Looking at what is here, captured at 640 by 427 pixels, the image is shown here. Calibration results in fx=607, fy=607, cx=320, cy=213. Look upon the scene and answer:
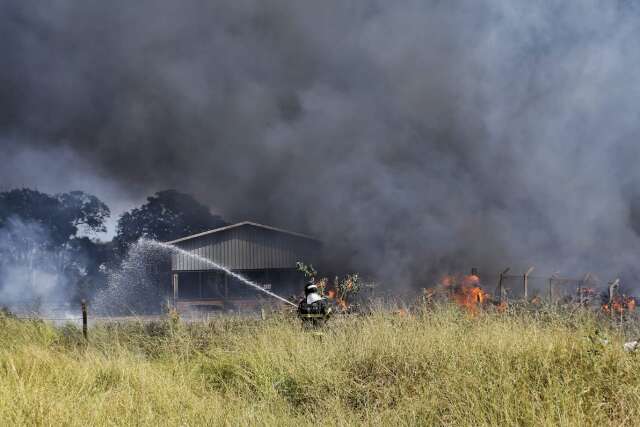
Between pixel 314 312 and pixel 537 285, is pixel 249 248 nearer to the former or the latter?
pixel 537 285

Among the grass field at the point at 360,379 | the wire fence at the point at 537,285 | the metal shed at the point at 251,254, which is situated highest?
the metal shed at the point at 251,254

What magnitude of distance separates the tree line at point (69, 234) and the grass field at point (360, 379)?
11989mm

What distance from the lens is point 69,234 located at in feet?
128

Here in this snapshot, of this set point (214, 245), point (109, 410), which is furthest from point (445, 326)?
point (214, 245)

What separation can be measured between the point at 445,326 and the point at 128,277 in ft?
85.6

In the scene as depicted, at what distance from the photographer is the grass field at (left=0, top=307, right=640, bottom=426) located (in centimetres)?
504

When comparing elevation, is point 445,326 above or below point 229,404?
above

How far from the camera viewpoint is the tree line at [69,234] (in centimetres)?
1947

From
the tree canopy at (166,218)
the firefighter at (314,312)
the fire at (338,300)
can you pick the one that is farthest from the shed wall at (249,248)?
the tree canopy at (166,218)

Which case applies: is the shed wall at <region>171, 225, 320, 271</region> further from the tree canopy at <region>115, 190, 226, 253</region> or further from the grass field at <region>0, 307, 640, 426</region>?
the tree canopy at <region>115, 190, 226, 253</region>

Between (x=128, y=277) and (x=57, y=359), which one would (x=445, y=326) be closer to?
(x=57, y=359)

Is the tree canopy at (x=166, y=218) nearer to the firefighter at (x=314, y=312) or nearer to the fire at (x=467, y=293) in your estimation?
the fire at (x=467, y=293)

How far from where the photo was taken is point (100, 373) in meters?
7.33

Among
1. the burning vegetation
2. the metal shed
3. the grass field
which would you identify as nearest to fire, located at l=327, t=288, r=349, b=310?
the burning vegetation
